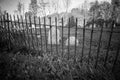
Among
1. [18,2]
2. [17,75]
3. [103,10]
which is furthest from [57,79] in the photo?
[18,2]

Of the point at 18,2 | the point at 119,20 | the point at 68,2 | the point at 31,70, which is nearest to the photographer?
the point at 31,70

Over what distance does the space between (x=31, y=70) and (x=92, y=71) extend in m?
1.85

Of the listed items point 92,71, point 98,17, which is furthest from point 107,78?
point 98,17

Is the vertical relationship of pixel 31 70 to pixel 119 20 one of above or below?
below

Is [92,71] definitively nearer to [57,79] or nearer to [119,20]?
[57,79]

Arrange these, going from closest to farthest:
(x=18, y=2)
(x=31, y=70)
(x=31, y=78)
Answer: (x=31, y=78) → (x=31, y=70) → (x=18, y=2)

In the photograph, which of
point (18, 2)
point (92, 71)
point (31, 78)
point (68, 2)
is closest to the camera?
point (31, 78)

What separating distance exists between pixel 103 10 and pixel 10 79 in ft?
82.8

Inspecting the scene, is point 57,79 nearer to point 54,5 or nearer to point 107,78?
point 107,78

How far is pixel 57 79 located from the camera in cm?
221

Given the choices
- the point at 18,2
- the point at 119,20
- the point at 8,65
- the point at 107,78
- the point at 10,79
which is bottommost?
the point at 107,78

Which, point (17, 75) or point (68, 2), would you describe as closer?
point (17, 75)

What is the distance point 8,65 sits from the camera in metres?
2.41

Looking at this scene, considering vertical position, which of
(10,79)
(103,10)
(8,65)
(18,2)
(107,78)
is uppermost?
(18,2)
